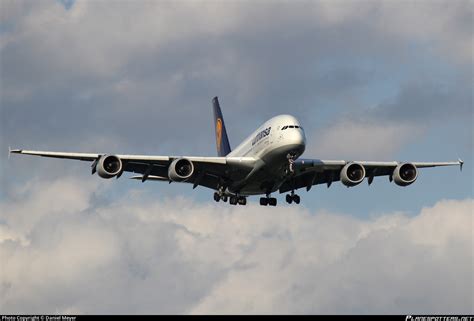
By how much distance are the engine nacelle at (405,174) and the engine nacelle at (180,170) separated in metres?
15.1

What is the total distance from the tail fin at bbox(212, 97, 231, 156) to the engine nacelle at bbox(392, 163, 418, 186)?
19.2 m

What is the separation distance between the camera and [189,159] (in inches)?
2731

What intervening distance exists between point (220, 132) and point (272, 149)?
26276 mm

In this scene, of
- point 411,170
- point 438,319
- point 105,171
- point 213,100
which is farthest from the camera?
point 213,100

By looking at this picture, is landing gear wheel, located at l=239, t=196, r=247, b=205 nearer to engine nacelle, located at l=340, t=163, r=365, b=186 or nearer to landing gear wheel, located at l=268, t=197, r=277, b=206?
landing gear wheel, located at l=268, t=197, r=277, b=206

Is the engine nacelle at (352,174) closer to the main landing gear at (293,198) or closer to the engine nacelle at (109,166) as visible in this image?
the main landing gear at (293,198)

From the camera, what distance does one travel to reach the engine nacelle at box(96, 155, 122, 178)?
2643 inches

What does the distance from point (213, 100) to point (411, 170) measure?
29.9m

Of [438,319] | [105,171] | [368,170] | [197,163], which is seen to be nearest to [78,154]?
[105,171]

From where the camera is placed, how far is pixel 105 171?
220 ft

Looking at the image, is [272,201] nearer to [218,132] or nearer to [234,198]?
[234,198]

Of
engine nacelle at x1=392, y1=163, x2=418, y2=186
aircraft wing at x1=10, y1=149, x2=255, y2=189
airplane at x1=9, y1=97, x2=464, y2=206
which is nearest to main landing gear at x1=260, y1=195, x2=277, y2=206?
airplane at x1=9, y1=97, x2=464, y2=206

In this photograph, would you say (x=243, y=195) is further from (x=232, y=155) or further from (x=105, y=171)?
(x=105, y=171)

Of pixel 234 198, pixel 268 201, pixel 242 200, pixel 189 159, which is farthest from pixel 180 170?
pixel 268 201
